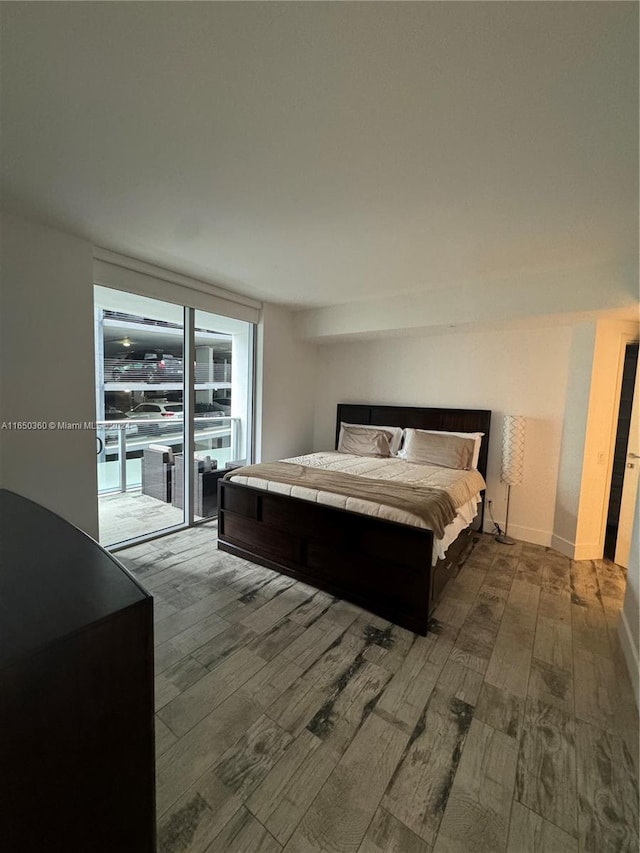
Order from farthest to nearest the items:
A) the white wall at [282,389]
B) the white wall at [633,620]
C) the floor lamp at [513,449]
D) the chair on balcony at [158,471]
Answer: the chair on balcony at [158,471], the white wall at [282,389], the floor lamp at [513,449], the white wall at [633,620]

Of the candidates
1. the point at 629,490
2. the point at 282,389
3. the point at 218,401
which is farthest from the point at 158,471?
the point at 629,490

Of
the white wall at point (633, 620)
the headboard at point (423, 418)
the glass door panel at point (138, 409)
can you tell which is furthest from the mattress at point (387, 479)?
the glass door panel at point (138, 409)

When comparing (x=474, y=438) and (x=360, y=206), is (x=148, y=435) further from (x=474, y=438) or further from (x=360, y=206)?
(x=474, y=438)

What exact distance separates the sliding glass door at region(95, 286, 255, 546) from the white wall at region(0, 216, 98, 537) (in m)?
0.39

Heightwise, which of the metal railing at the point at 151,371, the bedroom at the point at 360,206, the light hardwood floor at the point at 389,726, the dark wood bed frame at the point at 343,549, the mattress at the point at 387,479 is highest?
the bedroom at the point at 360,206

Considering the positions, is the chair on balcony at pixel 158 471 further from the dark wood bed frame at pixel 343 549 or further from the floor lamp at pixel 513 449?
the floor lamp at pixel 513 449

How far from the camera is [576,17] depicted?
1008mm

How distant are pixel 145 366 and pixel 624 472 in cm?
499

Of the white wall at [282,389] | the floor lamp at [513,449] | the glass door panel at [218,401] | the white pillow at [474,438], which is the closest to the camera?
the floor lamp at [513,449]

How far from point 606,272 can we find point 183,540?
13.9 feet

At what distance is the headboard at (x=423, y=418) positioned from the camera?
3.76 metres

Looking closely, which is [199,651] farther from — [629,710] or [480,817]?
[629,710]

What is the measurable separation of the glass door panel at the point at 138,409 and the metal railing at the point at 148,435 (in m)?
0.01

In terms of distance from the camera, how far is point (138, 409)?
413 cm
